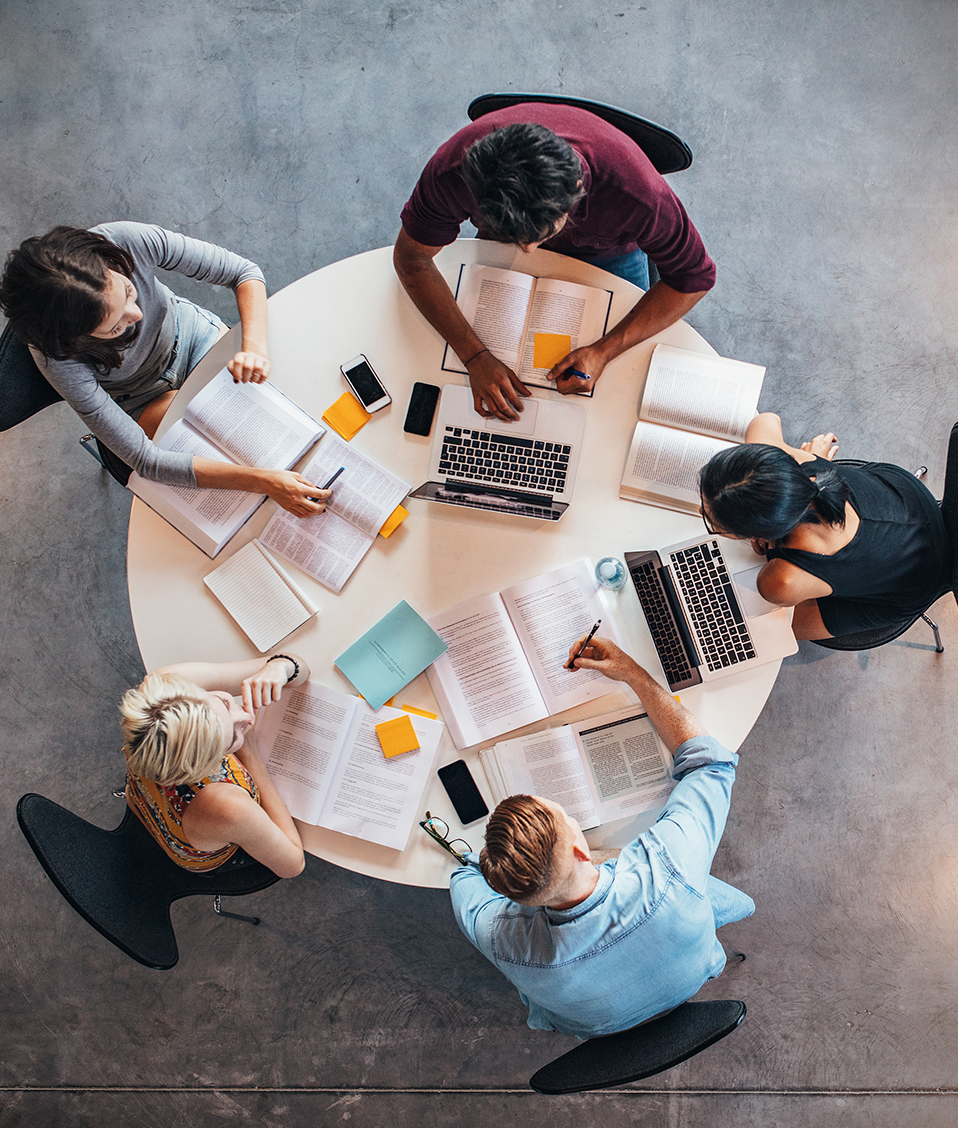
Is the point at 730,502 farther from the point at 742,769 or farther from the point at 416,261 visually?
the point at 742,769

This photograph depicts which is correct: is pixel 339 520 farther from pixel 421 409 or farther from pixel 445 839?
pixel 445 839

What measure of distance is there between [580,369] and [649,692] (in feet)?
2.69

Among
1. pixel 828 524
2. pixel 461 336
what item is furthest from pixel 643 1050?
pixel 461 336

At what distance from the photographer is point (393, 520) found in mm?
1876

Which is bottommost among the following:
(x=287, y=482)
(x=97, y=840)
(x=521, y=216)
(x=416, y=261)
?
(x=97, y=840)

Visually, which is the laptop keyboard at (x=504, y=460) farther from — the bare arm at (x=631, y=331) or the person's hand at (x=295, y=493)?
the person's hand at (x=295, y=493)

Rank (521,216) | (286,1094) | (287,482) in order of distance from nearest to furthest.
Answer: (521,216)
(287,482)
(286,1094)

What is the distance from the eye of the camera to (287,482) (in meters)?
1.82

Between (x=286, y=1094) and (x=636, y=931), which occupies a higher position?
(x=636, y=931)

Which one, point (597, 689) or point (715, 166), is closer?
point (597, 689)

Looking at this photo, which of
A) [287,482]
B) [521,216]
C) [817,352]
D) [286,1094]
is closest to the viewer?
[521,216]

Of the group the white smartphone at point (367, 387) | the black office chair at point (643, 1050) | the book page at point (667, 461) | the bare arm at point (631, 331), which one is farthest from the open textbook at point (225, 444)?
the black office chair at point (643, 1050)

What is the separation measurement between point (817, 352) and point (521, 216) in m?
1.76

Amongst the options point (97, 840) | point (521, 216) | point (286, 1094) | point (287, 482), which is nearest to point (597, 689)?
point (287, 482)
